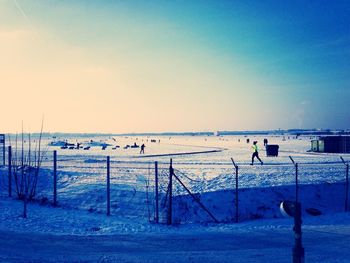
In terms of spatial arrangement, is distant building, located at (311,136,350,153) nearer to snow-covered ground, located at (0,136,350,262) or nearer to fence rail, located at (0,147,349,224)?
snow-covered ground, located at (0,136,350,262)

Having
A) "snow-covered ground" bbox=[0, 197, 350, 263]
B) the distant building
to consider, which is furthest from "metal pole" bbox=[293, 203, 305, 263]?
the distant building

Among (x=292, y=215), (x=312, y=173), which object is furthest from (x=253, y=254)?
(x=312, y=173)

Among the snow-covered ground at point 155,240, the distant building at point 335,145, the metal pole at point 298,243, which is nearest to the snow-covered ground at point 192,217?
the snow-covered ground at point 155,240

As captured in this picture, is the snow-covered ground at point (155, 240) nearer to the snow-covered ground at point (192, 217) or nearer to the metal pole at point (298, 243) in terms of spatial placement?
the snow-covered ground at point (192, 217)

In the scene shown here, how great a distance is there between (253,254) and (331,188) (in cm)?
1202

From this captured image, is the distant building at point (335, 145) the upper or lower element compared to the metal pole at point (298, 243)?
upper

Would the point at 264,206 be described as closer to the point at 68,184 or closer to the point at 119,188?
the point at 119,188

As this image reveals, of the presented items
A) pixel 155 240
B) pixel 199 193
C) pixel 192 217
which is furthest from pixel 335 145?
pixel 155 240

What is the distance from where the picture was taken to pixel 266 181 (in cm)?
1944

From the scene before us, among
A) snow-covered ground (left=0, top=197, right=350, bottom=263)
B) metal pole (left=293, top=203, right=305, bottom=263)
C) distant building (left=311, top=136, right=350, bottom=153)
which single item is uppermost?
distant building (left=311, top=136, right=350, bottom=153)

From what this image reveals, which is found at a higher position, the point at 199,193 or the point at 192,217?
the point at 199,193

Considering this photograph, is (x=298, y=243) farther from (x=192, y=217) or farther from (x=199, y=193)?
(x=199, y=193)

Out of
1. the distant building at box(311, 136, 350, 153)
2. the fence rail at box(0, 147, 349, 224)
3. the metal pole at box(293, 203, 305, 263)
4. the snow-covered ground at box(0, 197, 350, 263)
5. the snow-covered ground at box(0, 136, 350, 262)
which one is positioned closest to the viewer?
the metal pole at box(293, 203, 305, 263)

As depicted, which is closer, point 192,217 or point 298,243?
point 298,243
